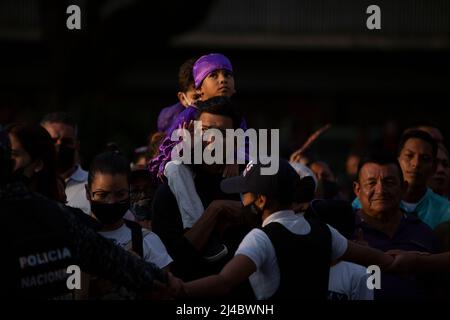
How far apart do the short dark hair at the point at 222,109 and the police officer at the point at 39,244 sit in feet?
5.50

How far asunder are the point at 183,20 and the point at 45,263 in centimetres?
1583

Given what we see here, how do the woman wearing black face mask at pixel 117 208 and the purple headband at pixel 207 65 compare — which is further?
the purple headband at pixel 207 65

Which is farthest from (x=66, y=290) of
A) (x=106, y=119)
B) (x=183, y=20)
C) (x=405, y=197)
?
(x=183, y=20)

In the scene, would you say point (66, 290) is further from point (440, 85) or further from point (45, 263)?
point (440, 85)

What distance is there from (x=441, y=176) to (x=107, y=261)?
15.2ft

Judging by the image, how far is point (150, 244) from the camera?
21.2ft

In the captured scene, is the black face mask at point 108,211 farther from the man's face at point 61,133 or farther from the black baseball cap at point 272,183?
the man's face at point 61,133

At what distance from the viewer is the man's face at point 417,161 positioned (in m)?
8.80

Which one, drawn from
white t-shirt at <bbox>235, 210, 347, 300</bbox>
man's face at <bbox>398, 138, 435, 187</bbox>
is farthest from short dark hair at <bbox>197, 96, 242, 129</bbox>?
man's face at <bbox>398, 138, 435, 187</bbox>

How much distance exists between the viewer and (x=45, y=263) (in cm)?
523

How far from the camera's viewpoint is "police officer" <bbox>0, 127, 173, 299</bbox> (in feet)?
16.9

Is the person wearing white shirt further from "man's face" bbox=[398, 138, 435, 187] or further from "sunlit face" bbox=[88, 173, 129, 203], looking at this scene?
"man's face" bbox=[398, 138, 435, 187]

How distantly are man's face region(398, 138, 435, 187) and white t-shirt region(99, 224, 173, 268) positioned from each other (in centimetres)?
290

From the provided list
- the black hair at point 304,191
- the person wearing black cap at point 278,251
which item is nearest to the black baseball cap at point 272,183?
the person wearing black cap at point 278,251
